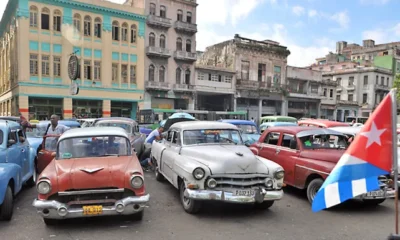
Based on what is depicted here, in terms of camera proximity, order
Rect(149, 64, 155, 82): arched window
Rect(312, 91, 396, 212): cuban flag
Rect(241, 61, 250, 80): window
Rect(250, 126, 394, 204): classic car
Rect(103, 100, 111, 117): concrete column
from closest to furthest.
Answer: Rect(312, 91, 396, 212): cuban flag
Rect(250, 126, 394, 204): classic car
Rect(103, 100, 111, 117): concrete column
Rect(149, 64, 155, 82): arched window
Rect(241, 61, 250, 80): window

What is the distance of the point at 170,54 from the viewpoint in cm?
3303

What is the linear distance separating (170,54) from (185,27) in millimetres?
3620

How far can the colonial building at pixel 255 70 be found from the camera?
1495 inches

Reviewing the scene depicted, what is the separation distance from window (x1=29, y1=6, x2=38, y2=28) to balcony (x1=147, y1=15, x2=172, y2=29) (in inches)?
405

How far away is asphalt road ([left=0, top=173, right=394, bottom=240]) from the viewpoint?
4977mm

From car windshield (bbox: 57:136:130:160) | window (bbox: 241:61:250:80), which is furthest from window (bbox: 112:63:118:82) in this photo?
car windshield (bbox: 57:136:130:160)

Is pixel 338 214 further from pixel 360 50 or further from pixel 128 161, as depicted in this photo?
pixel 360 50

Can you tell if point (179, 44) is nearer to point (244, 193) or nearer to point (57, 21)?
point (57, 21)

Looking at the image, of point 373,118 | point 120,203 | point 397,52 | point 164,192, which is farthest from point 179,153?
point 397,52

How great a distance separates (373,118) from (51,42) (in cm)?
2904

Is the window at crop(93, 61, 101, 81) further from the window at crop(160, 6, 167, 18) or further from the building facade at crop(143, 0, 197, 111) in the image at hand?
the window at crop(160, 6, 167, 18)

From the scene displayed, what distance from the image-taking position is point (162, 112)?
24625 mm

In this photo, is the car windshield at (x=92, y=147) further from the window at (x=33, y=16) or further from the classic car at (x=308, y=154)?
the window at (x=33, y=16)

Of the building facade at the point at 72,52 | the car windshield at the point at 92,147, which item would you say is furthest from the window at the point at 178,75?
the car windshield at the point at 92,147
